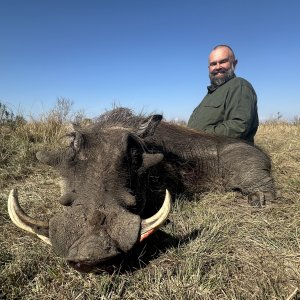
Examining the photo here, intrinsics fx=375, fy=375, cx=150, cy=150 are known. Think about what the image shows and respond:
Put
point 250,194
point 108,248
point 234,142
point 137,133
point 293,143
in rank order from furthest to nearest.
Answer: point 293,143, point 234,142, point 250,194, point 137,133, point 108,248

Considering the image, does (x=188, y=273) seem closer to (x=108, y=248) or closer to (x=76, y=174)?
(x=108, y=248)

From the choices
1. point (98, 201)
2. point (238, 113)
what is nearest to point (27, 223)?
point (98, 201)

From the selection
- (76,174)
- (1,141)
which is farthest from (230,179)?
(1,141)

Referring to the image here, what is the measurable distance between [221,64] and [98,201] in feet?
13.2

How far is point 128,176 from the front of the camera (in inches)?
101

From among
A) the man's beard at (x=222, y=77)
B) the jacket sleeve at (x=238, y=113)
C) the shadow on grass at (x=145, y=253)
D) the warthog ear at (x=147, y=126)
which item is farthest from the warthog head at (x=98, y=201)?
the man's beard at (x=222, y=77)

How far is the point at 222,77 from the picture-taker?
548 cm

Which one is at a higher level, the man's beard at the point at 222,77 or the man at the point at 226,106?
the man's beard at the point at 222,77

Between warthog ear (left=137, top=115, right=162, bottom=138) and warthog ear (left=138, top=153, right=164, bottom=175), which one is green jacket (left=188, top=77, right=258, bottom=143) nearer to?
warthog ear (left=137, top=115, right=162, bottom=138)

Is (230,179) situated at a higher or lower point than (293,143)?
lower

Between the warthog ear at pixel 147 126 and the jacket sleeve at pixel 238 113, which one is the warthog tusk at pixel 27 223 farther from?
the jacket sleeve at pixel 238 113

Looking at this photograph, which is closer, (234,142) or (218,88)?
(234,142)

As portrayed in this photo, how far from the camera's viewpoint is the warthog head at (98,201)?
1988 millimetres

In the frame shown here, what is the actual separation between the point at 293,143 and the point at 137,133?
3883 millimetres
